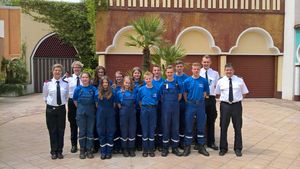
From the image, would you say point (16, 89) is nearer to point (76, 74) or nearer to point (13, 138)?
point (13, 138)

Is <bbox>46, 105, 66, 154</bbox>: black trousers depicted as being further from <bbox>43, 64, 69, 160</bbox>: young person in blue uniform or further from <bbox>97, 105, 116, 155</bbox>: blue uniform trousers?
<bbox>97, 105, 116, 155</bbox>: blue uniform trousers

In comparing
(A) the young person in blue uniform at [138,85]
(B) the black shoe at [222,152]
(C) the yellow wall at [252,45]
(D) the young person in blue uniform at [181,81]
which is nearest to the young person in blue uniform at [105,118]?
(A) the young person in blue uniform at [138,85]

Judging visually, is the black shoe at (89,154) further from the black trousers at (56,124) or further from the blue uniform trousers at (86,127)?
A: the black trousers at (56,124)

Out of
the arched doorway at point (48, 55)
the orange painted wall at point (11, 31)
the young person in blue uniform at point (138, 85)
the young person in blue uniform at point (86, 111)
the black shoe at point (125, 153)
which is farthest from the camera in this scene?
the orange painted wall at point (11, 31)

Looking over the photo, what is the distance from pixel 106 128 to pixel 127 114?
1.53ft

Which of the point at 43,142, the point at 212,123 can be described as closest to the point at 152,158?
the point at 212,123

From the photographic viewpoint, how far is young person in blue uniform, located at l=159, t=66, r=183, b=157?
685cm

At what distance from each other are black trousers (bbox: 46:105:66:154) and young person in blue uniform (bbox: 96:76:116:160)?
664 mm

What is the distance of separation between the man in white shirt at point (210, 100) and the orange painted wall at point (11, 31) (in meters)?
20.6

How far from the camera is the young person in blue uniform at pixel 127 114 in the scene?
6844mm

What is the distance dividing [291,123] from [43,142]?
6.91 m

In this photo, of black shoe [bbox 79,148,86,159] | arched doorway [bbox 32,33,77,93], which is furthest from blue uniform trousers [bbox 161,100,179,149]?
arched doorway [bbox 32,33,77,93]

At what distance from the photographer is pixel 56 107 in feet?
22.1

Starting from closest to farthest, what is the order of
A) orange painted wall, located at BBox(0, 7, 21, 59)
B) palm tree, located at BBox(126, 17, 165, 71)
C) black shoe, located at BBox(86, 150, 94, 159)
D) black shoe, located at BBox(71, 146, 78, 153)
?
black shoe, located at BBox(86, 150, 94, 159)
black shoe, located at BBox(71, 146, 78, 153)
palm tree, located at BBox(126, 17, 165, 71)
orange painted wall, located at BBox(0, 7, 21, 59)
